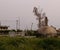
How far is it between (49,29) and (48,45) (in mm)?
11826

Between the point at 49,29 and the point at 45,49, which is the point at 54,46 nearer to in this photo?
the point at 45,49

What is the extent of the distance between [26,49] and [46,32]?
42.8ft

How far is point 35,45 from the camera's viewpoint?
19.0m

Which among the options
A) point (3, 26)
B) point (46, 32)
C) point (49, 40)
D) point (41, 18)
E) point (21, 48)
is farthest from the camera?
point (3, 26)

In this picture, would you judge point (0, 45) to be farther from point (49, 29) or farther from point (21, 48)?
point (49, 29)

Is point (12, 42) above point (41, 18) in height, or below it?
below

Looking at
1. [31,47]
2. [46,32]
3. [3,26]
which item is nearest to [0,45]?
[31,47]

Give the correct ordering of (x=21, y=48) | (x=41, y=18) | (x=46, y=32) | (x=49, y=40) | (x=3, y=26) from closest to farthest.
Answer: (x=21, y=48), (x=49, y=40), (x=46, y=32), (x=41, y=18), (x=3, y=26)

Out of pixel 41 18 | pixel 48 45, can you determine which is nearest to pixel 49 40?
pixel 48 45

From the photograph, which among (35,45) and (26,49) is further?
(35,45)

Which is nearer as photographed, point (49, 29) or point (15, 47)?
point (15, 47)

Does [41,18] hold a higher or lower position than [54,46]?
higher

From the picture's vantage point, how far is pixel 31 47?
18078 mm

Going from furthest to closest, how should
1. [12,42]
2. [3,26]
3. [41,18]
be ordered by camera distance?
[3,26]
[41,18]
[12,42]
